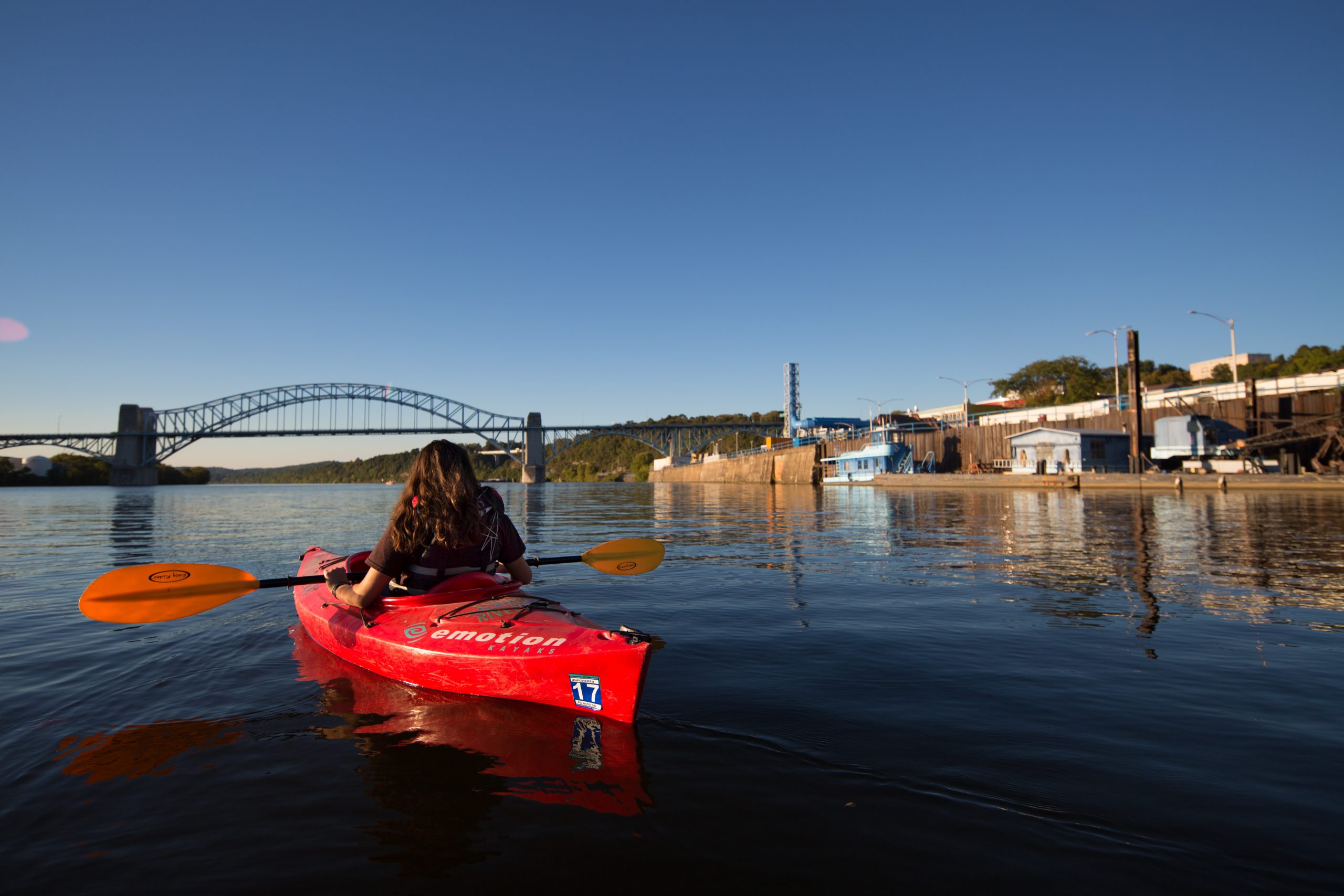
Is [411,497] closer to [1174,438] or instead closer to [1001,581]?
[1001,581]

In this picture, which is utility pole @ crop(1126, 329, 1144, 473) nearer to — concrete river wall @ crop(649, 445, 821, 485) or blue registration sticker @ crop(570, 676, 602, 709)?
concrete river wall @ crop(649, 445, 821, 485)

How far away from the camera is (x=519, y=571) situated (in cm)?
543

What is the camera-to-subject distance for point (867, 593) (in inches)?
334

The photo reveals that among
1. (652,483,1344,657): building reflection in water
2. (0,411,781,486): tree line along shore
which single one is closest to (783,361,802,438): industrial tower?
(0,411,781,486): tree line along shore

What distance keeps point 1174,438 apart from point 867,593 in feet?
128

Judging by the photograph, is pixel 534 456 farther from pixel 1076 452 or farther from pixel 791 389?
pixel 1076 452

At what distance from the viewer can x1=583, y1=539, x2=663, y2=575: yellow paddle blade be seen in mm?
6633

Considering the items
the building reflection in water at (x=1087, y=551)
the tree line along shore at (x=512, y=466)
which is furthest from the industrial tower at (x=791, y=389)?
the building reflection in water at (x=1087, y=551)

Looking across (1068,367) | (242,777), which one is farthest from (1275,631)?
(1068,367)

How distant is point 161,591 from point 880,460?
2124 inches

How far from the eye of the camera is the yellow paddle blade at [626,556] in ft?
21.8

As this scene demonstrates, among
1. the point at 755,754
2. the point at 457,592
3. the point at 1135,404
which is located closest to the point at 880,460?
the point at 1135,404

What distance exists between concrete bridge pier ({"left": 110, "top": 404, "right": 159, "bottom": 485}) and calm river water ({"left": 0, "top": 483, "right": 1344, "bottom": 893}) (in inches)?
4593

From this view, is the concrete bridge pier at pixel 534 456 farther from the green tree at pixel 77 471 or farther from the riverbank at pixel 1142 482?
the riverbank at pixel 1142 482
